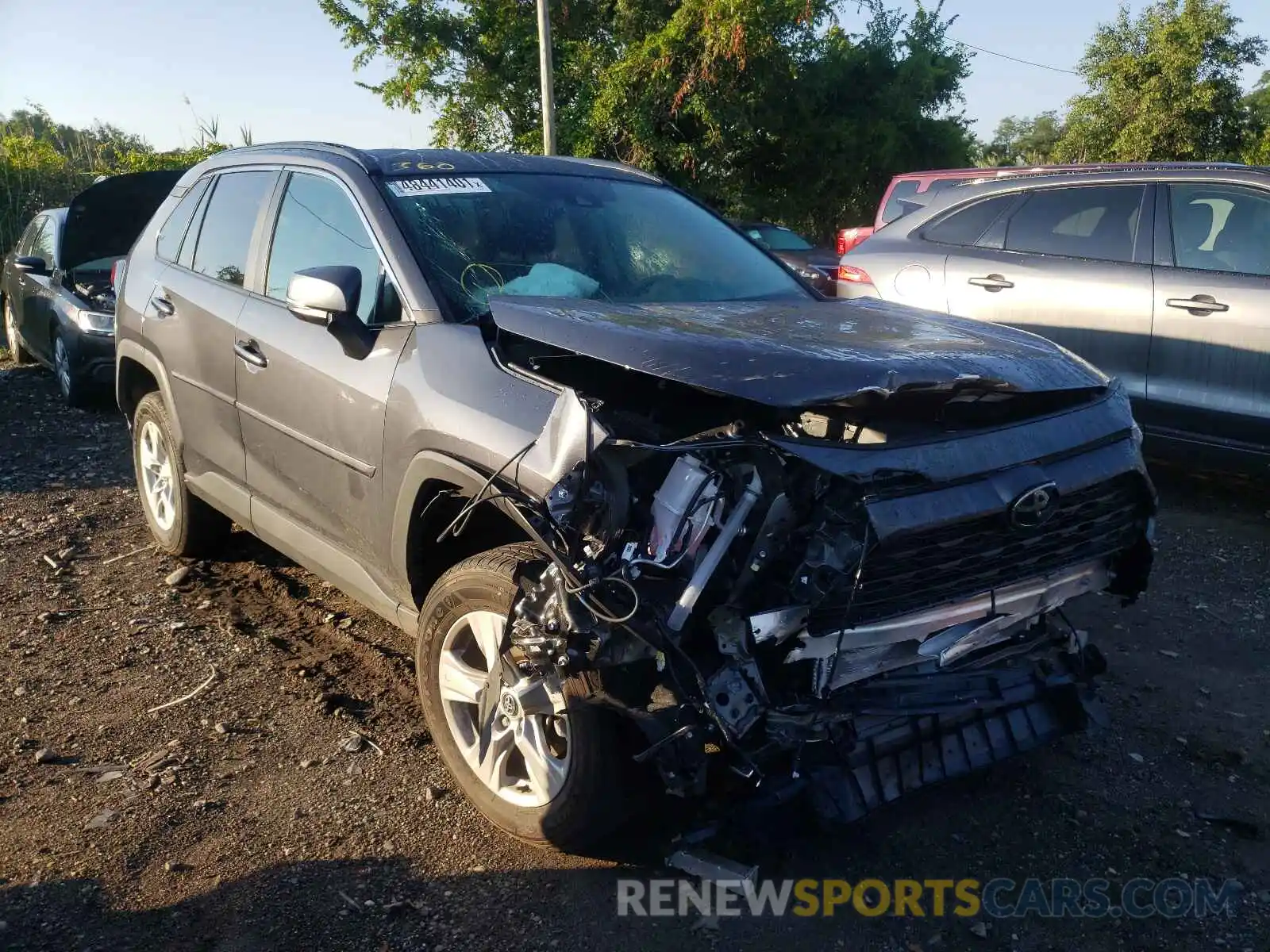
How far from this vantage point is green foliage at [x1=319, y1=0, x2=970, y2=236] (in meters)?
20.7

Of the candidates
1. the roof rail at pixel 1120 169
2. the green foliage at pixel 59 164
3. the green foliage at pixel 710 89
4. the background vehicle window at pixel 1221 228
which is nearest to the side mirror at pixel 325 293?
the background vehicle window at pixel 1221 228

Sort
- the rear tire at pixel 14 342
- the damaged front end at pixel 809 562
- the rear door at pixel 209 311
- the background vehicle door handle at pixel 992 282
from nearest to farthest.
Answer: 1. the damaged front end at pixel 809 562
2. the rear door at pixel 209 311
3. the background vehicle door handle at pixel 992 282
4. the rear tire at pixel 14 342

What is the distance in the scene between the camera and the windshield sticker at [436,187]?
3750 millimetres

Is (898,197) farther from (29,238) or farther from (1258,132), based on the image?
(1258,132)

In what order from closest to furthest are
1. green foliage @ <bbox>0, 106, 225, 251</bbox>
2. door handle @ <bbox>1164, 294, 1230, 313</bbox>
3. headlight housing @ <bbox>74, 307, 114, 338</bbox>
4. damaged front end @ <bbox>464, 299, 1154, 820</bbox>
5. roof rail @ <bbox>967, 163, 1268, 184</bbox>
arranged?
1. damaged front end @ <bbox>464, 299, 1154, 820</bbox>
2. door handle @ <bbox>1164, 294, 1230, 313</bbox>
3. roof rail @ <bbox>967, 163, 1268, 184</bbox>
4. headlight housing @ <bbox>74, 307, 114, 338</bbox>
5. green foliage @ <bbox>0, 106, 225, 251</bbox>

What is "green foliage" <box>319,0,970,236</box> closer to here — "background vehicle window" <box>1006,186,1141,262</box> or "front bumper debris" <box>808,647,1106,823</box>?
"background vehicle window" <box>1006,186,1141,262</box>

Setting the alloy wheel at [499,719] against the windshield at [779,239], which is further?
the windshield at [779,239]

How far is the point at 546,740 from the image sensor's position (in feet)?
9.55

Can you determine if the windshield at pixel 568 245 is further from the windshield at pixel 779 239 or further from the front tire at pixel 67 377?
the windshield at pixel 779 239

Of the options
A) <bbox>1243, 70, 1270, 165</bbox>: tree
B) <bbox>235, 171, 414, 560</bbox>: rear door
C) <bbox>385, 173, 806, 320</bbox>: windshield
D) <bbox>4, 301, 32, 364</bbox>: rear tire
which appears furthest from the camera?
<bbox>1243, 70, 1270, 165</bbox>: tree

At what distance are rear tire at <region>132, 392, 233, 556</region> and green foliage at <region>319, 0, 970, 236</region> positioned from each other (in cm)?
1691

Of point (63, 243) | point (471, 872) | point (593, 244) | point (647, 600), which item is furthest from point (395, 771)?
point (63, 243)

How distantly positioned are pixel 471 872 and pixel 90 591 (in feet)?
9.74

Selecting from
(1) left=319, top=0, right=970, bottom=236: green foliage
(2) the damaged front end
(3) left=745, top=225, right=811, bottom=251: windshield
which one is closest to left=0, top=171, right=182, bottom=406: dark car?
(2) the damaged front end
